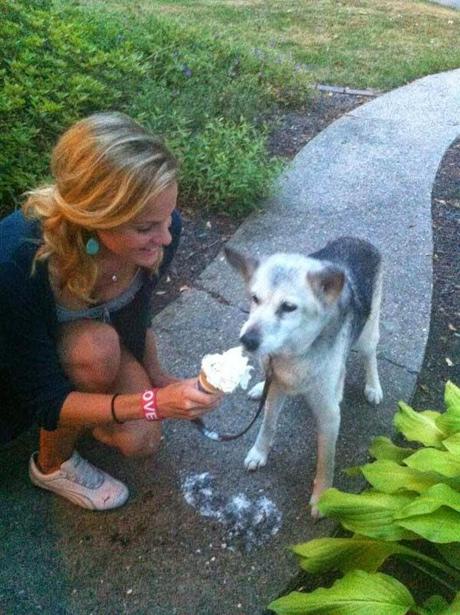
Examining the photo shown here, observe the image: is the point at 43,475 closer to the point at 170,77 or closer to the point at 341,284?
the point at 341,284

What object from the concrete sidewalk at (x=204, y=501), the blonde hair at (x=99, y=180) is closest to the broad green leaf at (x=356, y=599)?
the concrete sidewalk at (x=204, y=501)

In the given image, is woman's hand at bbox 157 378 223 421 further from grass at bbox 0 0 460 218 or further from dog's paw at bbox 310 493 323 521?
grass at bbox 0 0 460 218

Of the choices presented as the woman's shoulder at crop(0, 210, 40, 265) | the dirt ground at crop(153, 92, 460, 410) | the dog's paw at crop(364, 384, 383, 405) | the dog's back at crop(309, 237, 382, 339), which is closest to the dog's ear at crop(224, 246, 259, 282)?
the dog's back at crop(309, 237, 382, 339)

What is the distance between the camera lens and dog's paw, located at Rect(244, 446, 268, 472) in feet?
10.7

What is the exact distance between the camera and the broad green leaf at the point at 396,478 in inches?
106

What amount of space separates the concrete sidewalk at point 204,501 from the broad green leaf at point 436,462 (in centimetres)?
59

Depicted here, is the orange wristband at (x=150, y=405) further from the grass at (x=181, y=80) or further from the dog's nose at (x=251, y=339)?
the grass at (x=181, y=80)

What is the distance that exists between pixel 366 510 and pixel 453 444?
0.43 m

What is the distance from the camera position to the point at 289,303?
267cm

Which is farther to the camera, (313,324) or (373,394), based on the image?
(373,394)

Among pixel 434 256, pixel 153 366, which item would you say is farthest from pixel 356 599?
pixel 434 256

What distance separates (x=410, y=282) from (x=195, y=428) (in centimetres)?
197

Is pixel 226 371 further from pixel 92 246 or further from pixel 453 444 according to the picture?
pixel 453 444

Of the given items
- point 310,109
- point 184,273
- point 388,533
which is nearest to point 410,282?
point 184,273
